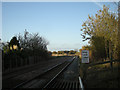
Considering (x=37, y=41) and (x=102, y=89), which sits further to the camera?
(x=37, y=41)

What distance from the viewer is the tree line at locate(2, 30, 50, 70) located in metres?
22.6

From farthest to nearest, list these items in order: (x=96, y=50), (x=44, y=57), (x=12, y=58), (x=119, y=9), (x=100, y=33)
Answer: (x=44, y=57) < (x=12, y=58) < (x=96, y=50) < (x=100, y=33) < (x=119, y=9)

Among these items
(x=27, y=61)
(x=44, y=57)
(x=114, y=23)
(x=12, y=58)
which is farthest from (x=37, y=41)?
(x=114, y=23)

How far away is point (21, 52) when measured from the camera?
2956 cm

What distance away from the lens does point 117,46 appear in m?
Answer: 12.3

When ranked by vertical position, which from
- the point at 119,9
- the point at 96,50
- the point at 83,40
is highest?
the point at 119,9

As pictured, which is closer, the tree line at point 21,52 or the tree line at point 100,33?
the tree line at point 100,33

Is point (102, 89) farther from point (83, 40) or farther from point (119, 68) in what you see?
point (83, 40)

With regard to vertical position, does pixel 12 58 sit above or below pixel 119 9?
below

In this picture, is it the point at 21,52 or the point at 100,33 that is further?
the point at 21,52

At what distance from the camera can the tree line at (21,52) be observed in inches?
890

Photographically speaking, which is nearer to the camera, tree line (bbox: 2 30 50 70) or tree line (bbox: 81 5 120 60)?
tree line (bbox: 81 5 120 60)

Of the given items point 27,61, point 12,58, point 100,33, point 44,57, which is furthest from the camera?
point 44,57

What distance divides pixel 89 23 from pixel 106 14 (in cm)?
452
